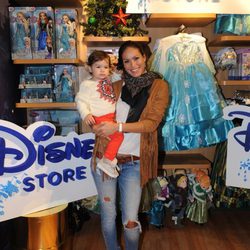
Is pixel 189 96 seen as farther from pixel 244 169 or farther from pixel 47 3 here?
pixel 47 3

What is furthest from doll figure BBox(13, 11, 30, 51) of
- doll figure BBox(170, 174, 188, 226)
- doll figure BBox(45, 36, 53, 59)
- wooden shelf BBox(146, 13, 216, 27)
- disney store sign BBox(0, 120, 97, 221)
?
doll figure BBox(170, 174, 188, 226)

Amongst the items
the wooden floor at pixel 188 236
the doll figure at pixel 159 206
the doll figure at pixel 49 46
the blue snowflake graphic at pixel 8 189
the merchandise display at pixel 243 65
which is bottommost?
the wooden floor at pixel 188 236

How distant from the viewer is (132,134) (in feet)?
5.16

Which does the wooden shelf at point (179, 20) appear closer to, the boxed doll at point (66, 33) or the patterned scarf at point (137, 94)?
the boxed doll at point (66, 33)

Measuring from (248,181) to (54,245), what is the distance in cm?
132

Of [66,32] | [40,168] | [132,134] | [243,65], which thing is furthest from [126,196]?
[243,65]

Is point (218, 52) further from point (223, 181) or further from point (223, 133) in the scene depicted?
point (223, 181)

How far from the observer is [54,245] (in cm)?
186

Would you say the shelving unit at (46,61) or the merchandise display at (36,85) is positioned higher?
the shelving unit at (46,61)

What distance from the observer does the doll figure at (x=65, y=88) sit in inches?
90.1

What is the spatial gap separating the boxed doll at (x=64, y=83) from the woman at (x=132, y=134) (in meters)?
0.73

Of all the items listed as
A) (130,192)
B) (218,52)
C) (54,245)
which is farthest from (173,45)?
(54,245)

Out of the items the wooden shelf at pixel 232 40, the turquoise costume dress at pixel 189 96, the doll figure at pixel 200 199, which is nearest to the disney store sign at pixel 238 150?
the turquoise costume dress at pixel 189 96

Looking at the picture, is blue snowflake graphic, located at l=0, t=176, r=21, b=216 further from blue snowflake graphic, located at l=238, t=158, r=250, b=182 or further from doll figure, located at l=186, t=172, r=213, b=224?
blue snowflake graphic, located at l=238, t=158, r=250, b=182
